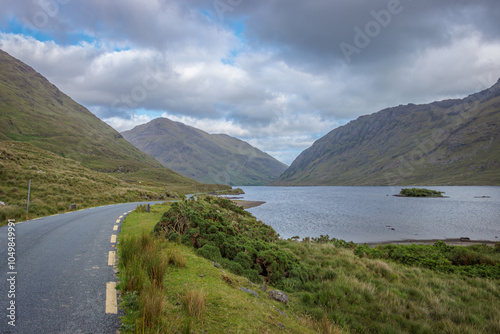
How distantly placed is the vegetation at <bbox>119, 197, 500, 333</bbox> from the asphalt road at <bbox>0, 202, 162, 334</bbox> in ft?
3.68

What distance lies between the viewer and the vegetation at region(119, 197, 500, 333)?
235 inches

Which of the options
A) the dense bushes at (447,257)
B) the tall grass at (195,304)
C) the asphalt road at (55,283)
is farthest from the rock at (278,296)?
the dense bushes at (447,257)

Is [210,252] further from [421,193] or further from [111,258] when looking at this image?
[421,193]

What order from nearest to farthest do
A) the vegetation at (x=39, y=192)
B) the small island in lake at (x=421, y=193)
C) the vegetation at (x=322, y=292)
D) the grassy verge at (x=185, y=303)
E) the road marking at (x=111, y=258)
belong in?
the grassy verge at (x=185, y=303) < the vegetation at (x=322, y=292) < the road marking at (x=111, y=258) < the vegetation at (x=39, y=192) < the small island in lake at (x=421, y=193)

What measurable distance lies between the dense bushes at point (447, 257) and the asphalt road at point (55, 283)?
19353mm

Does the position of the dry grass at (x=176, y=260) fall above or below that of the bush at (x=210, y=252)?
above

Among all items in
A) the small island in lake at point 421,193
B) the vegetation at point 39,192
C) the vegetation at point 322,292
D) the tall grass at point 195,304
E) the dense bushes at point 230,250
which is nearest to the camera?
the tall grass at point 195,304

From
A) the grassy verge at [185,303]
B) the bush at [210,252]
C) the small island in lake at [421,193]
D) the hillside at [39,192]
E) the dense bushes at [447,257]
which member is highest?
the hillside at [39,192]

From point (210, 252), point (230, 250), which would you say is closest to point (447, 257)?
point (230, 250)

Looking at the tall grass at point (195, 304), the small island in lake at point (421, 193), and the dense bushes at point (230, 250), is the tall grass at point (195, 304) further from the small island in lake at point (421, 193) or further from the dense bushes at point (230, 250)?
the small island in lake at point (421, 193)

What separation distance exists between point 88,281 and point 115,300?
5.27ft

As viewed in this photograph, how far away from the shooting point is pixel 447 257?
1877 cm

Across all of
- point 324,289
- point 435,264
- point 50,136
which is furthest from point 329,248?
point 50,136

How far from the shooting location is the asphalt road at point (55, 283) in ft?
14.6
